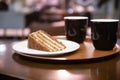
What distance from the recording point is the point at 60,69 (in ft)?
2.10

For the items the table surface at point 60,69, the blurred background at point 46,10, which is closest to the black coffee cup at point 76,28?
the table surface at point 60,69

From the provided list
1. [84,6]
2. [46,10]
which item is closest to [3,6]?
Answer: [46,10]

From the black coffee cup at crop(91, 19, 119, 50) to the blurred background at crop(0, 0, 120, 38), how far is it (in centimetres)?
242

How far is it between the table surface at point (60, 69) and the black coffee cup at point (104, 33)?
5 cm

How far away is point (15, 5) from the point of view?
365 centimetres

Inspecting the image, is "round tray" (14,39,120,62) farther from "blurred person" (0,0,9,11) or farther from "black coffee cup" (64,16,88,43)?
"blurred person" (0,0,9,11)

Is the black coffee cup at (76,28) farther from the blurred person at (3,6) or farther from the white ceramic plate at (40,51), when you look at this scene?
the blurred person at (3,6)

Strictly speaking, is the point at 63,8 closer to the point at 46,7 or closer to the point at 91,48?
the point at 46,7

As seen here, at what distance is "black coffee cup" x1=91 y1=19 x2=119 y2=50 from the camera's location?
2.51 feet

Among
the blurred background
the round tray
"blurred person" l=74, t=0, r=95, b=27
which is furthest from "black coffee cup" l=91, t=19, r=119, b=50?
"blurred person" l=74, t=0, r=95, b=27

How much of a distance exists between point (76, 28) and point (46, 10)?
2.73m

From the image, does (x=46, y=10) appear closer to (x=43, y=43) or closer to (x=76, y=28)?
(x=76, y=28)

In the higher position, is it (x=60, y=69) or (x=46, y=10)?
(x=60, y=69)

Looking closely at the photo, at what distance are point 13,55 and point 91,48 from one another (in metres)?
0.27
